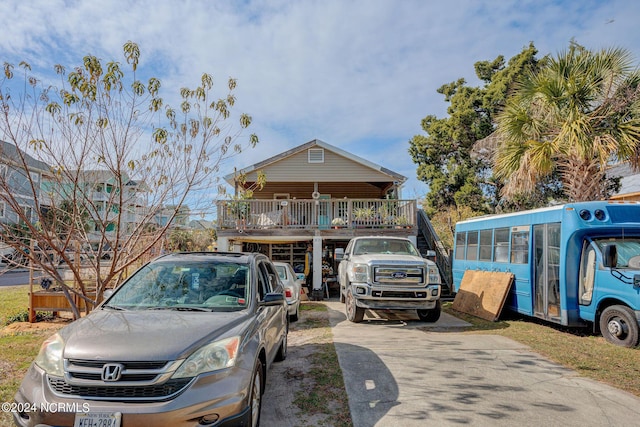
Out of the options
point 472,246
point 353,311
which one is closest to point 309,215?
point 472,246

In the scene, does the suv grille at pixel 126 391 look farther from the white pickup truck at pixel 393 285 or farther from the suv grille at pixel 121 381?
the white pickup truck at pixel 393 285

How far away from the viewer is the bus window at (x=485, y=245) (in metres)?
11.1

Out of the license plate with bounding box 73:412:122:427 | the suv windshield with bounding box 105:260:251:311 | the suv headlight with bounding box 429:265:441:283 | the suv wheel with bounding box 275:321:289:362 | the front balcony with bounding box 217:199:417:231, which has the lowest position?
the suv wheel with bounding box 275:321:289:362

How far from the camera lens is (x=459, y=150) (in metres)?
24.1

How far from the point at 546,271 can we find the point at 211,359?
7947 millimetres

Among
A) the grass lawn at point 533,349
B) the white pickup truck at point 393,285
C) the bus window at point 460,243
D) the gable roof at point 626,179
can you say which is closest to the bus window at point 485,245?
the bus window at point 460,243

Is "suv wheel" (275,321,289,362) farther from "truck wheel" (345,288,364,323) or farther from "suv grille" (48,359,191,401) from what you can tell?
"truck wheel" (345,288,364,323)

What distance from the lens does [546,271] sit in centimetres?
860

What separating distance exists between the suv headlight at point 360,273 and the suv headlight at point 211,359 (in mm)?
5855

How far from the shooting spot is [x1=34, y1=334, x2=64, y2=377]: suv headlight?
3090 mm

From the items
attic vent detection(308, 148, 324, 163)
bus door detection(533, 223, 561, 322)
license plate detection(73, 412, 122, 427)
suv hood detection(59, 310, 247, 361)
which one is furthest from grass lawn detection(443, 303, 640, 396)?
attic vent detection(308, 148, 324, 163)

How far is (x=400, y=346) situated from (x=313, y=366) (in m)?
1.93

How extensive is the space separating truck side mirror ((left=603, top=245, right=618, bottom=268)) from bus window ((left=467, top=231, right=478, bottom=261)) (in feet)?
14.9

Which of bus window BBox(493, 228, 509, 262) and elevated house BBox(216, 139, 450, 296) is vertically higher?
elevated house BBox(216, 139, 450, 296)
